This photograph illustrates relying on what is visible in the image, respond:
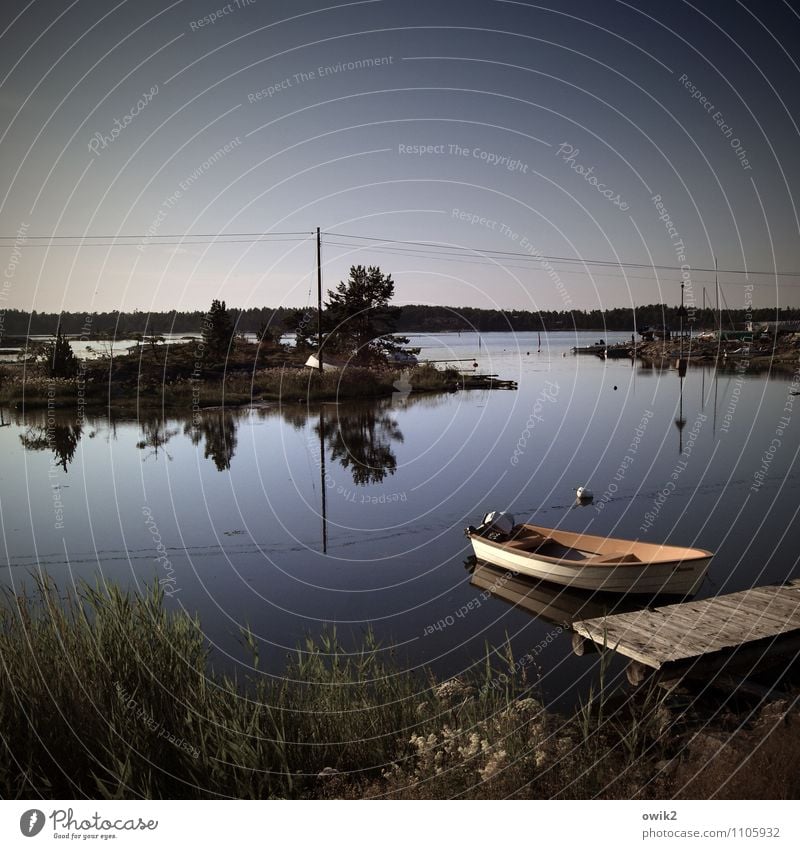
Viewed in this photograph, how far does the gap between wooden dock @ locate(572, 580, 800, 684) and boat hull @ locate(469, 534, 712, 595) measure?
1197mm

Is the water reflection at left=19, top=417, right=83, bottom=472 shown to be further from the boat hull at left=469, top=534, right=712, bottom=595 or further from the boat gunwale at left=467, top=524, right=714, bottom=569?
the boat hull at left=469, top=534, right=712, bottom=595

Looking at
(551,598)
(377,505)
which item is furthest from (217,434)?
(551,598)

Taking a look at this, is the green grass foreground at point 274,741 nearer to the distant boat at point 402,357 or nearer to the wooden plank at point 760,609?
the wooden plank at point 760,609

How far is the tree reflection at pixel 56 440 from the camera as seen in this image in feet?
63.6

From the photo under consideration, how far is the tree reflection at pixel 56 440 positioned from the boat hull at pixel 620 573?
1159 centimetres

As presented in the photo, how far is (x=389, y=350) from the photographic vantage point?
1446 inches

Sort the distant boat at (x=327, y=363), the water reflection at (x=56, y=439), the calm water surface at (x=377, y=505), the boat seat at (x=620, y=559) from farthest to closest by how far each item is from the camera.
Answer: the distant boat at (x=327, y=363)
the water reflection at (x=56, y=439)
the boat seat at (x=620, y=559)
the calm water surface at (x=377, y=505)

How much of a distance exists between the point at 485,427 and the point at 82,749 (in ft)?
65.3

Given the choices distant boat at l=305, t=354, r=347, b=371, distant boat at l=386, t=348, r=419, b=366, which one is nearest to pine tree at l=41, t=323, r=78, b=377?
distant boat at l=305, t=354, r=347, b=371

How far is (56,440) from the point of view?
21438mm

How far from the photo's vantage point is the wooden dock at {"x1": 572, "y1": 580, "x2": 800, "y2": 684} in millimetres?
7277

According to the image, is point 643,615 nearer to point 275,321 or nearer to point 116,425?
point 116,425

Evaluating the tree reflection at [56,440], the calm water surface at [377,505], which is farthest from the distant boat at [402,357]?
the tree reflection at [56,440]
